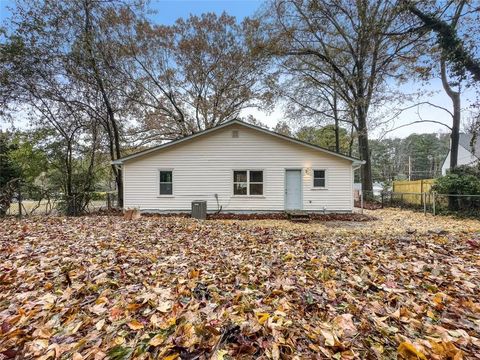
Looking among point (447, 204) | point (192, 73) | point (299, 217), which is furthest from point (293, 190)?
point (192, 73)

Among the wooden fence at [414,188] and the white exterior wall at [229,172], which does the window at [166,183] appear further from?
the wooden fence at [414,188]

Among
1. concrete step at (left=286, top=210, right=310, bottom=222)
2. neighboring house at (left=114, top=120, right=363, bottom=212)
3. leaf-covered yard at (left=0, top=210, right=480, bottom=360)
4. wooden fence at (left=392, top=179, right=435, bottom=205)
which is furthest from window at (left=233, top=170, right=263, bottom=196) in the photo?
leaf-covered yard at (left=0, top=210, right=480, bottom=360)

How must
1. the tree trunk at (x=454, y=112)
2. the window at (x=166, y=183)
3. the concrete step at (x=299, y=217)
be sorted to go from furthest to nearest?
the tree trunk at (x=454, y=112), the window at (x=166, y=183), the concrete step at (x=299, y=217)

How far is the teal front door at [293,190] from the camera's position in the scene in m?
13.0

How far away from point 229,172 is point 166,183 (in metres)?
3.08

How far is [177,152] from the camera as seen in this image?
13.0 m

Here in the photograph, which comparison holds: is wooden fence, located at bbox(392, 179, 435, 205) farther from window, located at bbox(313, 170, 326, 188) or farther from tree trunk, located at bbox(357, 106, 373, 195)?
window, located at bbox(313, 170, 326, 188)

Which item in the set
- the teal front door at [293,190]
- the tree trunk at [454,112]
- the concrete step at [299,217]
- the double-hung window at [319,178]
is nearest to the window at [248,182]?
the teal front door at [293,190]

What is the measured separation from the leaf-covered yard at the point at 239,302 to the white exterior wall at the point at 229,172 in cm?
846

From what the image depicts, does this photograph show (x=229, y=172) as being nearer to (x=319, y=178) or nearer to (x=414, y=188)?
(x=319, y=178)

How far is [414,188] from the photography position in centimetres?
1781

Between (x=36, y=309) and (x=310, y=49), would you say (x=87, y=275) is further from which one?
(x=310, y=49)

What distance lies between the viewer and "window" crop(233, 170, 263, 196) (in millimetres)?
13055

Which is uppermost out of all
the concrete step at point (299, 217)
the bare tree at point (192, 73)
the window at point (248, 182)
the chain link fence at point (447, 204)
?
the bare tree at point (192, 73)
